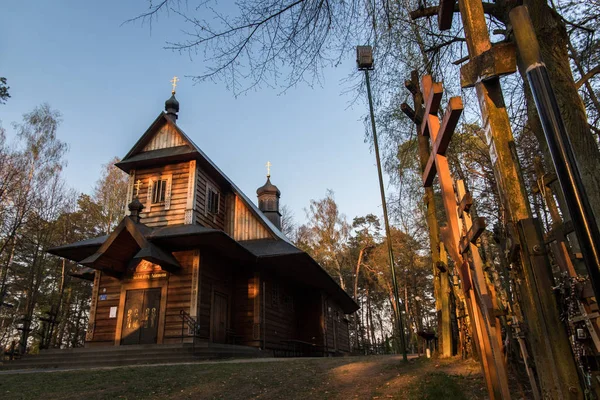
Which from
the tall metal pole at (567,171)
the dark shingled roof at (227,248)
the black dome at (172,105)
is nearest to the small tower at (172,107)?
the black dome at (172,105)

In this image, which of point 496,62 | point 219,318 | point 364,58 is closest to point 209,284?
point 219,318

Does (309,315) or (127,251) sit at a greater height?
(127,251)

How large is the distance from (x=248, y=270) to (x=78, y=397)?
10.6 m

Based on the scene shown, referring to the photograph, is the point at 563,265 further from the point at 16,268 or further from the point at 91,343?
the point at 16,268

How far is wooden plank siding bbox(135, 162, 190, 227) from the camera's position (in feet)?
52.4

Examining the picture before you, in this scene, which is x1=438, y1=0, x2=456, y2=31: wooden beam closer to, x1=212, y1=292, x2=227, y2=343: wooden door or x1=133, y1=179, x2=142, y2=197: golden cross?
x1=212, y1=292, x2=227, y2=343: wooden door

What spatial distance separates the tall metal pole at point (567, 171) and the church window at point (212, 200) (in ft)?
53.1

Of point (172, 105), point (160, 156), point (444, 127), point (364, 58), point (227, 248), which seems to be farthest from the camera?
point (172, 105)

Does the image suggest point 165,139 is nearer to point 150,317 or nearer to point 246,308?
point 150,317

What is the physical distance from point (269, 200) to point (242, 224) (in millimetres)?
9532

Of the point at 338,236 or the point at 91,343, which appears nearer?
the point at 91,343

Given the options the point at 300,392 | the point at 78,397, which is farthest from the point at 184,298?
the point at 300,392

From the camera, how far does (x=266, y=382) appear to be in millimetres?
6930

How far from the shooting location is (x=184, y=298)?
14.0 metres
